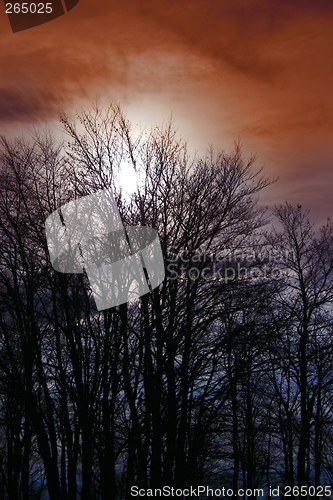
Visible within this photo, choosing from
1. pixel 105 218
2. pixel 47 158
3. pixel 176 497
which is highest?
pixel 47 158

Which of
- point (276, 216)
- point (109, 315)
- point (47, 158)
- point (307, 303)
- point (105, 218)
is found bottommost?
point (109, 315)

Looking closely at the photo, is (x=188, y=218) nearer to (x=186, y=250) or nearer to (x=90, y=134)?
(x=186, y=250)

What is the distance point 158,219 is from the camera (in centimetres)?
962

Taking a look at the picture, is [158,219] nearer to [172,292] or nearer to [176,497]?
[172,292]

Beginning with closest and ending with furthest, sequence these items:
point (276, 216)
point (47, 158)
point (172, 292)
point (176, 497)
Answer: point (176, 497) < point (172, 292) < point (47, 158) < point (276, 216)

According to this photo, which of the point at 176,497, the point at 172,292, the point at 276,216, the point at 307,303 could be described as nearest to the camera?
the point at 176,497

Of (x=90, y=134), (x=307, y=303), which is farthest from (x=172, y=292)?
(x=307, y=303)

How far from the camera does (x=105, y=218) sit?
928 cm

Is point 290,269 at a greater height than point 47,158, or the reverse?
point 47,158

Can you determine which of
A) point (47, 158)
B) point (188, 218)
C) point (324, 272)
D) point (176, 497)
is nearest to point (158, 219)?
point (188, 218)

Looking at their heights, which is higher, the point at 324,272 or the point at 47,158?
the point at 47,158

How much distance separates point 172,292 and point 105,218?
9.44 feet

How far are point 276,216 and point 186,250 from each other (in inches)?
343

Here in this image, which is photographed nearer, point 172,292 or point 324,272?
point 172,292
